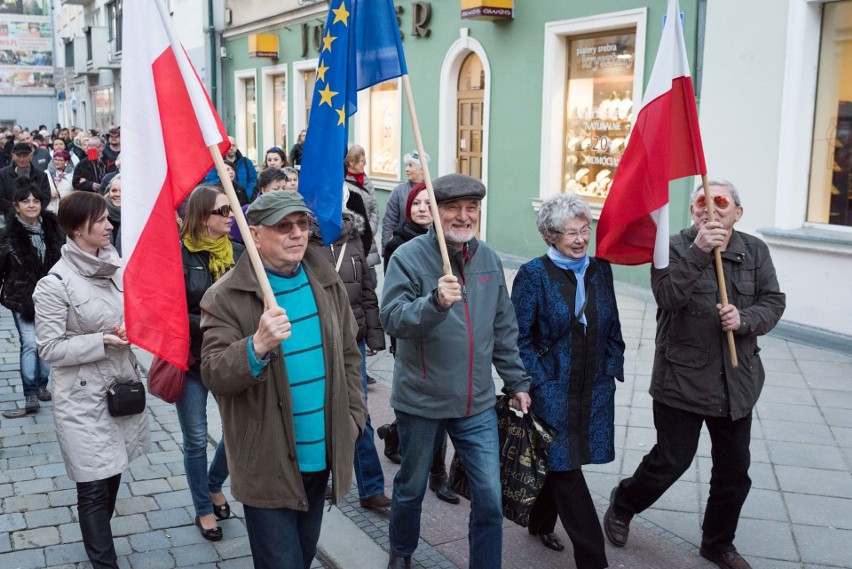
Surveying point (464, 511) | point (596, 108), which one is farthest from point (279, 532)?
point (596, 108)

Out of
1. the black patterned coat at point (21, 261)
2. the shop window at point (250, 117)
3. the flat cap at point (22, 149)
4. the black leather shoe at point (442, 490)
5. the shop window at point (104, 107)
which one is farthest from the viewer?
the shop window at point (104, 107)

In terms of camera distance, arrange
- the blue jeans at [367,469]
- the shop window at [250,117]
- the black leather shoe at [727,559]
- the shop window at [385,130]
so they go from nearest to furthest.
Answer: the black leather shoe at [727,559]
the blue jeans at [367,469]
the shop window at [385,130]
the shop window at [250,117]

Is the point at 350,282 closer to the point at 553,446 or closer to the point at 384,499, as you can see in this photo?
the point at 384,499

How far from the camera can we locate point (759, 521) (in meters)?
4.84

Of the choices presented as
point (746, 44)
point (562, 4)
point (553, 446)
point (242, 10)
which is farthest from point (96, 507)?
point (242, 10)

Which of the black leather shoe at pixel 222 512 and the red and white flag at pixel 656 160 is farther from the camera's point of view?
the black leather shoe at pixel 222 512

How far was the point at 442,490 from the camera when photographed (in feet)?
16.8

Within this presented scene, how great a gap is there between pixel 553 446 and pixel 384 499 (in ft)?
4.33

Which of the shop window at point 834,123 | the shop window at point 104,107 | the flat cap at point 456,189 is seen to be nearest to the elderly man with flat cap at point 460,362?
the flat cap at point 456,189

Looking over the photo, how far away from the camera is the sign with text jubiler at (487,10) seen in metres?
12.3

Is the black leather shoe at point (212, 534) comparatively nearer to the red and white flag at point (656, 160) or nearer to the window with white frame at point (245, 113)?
the red and white flag at point (656, 160)

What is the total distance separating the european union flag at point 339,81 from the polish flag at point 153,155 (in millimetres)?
746

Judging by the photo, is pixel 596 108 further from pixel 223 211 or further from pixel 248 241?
pixel 248 241

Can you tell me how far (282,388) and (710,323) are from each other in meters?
2.09
